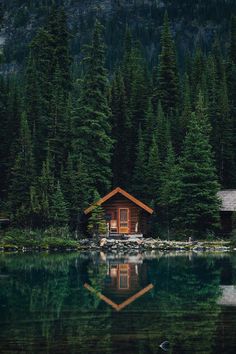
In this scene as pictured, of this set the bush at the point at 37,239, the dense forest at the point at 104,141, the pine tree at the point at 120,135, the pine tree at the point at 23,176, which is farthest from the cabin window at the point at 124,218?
the pine tree at the point at 120,135

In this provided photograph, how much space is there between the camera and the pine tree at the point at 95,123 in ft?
211

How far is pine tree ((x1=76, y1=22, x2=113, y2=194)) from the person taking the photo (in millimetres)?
64250

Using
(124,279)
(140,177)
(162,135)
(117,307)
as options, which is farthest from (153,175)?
(117,307)

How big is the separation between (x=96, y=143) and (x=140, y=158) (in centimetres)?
430

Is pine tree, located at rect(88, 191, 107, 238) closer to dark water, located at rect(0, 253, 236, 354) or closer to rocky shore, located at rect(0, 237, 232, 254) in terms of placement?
rocky shore, located at rect(0, 237, 232, 254)

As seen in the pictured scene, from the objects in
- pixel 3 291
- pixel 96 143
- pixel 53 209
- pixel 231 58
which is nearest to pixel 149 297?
pixel 3 291

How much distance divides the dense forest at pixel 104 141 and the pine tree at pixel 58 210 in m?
0.09

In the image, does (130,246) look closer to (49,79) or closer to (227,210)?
(227,210)

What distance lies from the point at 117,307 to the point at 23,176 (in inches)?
1474

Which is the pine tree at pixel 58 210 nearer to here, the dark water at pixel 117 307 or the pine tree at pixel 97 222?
the pine tree at pixel 97 222

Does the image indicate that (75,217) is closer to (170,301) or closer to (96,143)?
(96,143)

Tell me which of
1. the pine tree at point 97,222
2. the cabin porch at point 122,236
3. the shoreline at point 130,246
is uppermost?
the pine tree at point 97,222

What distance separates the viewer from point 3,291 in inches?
1093

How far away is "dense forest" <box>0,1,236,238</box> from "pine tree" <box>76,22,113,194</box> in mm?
104
